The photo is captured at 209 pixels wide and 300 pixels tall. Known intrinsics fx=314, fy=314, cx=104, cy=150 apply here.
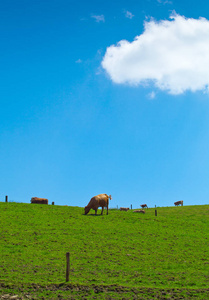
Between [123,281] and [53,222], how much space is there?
696 inches

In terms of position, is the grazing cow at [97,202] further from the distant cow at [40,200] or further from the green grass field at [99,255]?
the distant cow at [40,200]

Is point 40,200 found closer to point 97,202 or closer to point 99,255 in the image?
point 97,202

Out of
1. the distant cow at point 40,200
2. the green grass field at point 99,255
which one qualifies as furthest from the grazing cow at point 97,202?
the distant cow at point 40,200

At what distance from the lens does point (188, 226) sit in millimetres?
41812

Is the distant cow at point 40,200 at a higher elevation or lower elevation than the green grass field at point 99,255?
higher

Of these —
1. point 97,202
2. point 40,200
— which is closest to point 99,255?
point 97,202

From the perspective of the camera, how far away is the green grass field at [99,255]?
18422 mm

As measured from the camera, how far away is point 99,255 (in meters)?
26.6

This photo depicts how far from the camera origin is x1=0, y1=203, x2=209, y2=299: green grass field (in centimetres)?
1842

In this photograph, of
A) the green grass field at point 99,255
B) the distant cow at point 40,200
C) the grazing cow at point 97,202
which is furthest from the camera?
the distant cow at point 40,200

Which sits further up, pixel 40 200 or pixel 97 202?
pixel 40 200

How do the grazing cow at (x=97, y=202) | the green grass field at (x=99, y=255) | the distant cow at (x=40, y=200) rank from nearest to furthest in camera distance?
1. the green grass field at (x=99, y=255)
2. the grazing cow at (x=97, y=202)
3. the distant cow at (x=40, y=200)

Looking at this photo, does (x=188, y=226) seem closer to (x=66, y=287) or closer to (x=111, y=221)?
(x=111, y=221)

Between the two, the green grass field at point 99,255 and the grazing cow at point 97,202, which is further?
the grazing cow at point 97,202
